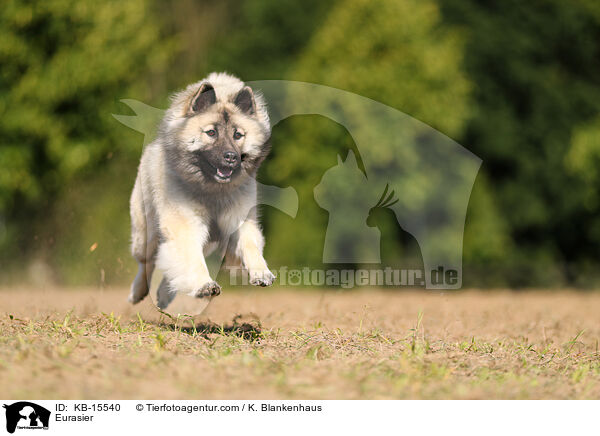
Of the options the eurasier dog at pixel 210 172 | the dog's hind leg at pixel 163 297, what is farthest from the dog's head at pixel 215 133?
the dog's hind leg at pixel 163 297

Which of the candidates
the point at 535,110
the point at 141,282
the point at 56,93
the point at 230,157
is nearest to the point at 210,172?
the point at 230,157

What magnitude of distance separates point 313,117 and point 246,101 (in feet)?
52.3

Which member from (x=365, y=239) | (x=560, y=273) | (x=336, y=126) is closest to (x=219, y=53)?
(x=336, y=126)

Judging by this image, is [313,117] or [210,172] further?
[313,117]

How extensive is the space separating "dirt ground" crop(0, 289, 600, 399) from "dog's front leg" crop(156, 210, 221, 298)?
1.55 feet

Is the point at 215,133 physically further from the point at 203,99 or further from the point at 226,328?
the point at 226,328

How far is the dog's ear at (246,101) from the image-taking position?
6.52 meters

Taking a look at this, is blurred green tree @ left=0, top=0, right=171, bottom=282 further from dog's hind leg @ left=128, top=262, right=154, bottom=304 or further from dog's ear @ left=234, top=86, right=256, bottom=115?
dog's ear @ left=234, top=86, right=256, bottom=115

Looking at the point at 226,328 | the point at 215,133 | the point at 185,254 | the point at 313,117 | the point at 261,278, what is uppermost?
the point at 313,117

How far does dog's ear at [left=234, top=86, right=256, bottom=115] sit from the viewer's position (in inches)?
257

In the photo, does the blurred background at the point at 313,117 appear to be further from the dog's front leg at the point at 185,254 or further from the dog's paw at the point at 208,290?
the dog's paw at the point at 208,290

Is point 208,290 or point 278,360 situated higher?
point 208,290
